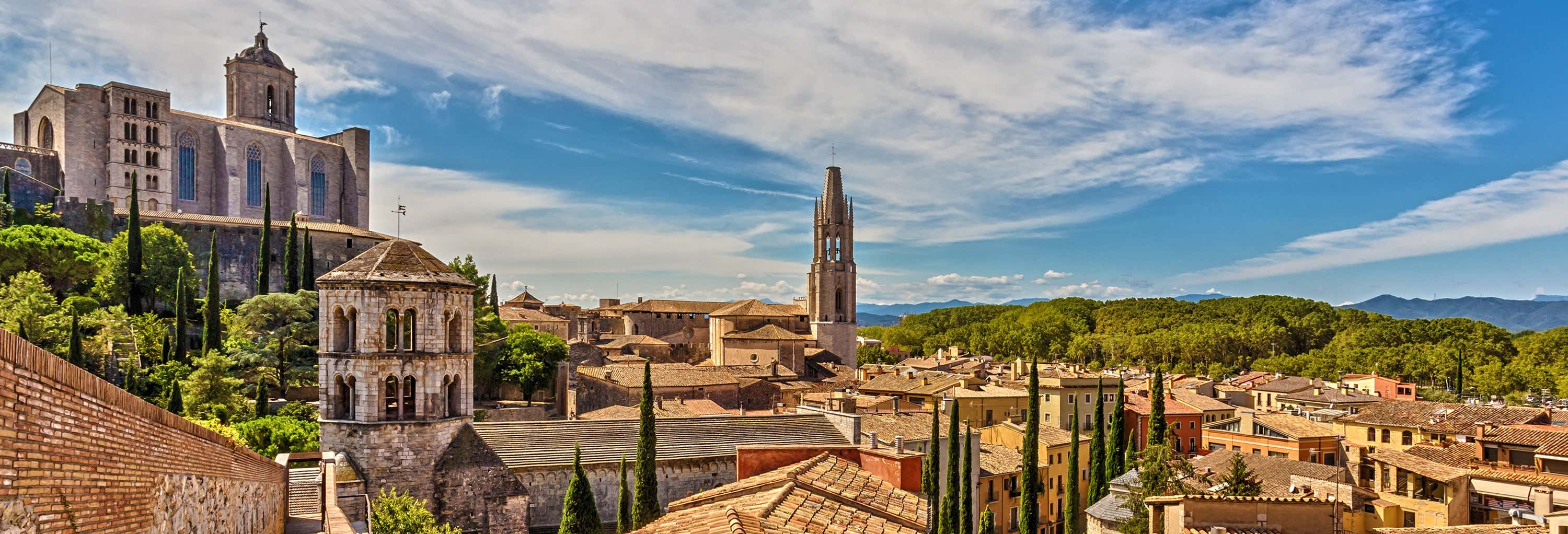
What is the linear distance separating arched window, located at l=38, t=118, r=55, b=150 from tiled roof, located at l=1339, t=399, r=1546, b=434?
245 feet

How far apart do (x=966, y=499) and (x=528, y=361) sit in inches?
970

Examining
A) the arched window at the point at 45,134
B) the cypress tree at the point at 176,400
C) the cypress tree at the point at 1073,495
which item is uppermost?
the arched window at the point at 45,134

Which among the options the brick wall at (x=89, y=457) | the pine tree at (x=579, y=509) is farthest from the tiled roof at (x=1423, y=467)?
the brick wall at (x=89, y=457)

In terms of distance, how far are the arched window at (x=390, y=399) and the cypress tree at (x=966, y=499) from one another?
1771 centimetres

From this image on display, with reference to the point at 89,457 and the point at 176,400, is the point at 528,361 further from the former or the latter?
the point at 89,457

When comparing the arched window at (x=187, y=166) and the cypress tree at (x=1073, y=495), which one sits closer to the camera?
the cypress tree at (x=1073, y=495)

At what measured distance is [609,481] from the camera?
26.1 metres

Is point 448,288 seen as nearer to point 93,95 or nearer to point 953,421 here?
point 953,421

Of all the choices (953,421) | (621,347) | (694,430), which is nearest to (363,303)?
(694,430)

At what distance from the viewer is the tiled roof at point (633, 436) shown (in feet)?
83.9

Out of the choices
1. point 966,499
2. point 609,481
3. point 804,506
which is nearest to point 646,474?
point 609,481

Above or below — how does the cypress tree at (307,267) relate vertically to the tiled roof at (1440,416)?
above

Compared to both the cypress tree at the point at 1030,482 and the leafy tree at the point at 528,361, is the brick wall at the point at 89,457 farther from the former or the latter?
the leafy tree at the point at 528,361

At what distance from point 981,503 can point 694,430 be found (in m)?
15.9
